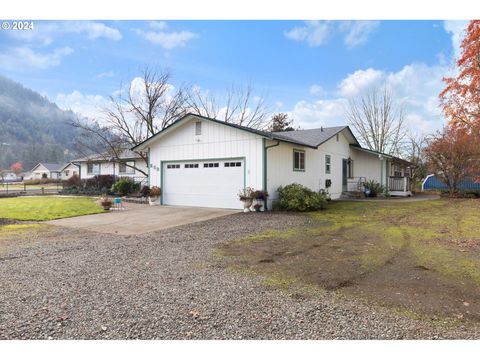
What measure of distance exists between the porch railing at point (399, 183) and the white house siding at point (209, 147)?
493 inches

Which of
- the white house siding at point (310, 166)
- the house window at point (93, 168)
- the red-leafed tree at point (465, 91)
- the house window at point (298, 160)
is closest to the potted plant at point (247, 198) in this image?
the white house siding at point (310, 166)

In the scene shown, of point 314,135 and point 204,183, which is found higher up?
point 314,135

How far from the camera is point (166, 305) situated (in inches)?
127

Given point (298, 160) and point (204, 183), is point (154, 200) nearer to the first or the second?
point (204, 183)

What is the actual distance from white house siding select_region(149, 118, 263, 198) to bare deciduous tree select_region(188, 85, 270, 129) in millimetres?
15842

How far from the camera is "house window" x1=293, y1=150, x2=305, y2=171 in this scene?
13.9 meters

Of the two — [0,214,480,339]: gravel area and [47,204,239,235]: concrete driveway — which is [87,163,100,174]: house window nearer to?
[47,204,239,235]: concrete driveway

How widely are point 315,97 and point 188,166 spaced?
1264 cm

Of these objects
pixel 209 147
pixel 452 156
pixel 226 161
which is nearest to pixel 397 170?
pixel 452 156

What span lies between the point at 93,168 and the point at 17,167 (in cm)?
6517

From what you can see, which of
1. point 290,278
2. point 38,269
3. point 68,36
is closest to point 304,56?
point 68,36

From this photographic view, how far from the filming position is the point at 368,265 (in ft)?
15.5

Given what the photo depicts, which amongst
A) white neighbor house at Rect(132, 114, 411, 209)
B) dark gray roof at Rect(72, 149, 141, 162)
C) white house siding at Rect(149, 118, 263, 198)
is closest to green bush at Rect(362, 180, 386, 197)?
white neighbor house at Rect(132, 114, 411, 209)

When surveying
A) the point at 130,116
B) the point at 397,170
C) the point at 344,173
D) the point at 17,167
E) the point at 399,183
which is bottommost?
the point at 399,183
